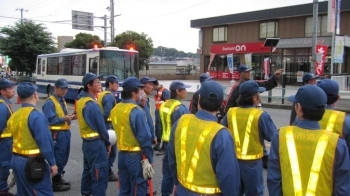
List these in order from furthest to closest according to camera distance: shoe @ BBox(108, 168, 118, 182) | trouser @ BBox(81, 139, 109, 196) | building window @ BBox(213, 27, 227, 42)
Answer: building window @ BBox(213, 27, 227, 42), shoe @ BBox(108, 168, 118, 182), trouser @ BBox(81, 139, 109, 196)

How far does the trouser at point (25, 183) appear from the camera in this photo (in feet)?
13.5

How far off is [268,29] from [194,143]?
3325cm

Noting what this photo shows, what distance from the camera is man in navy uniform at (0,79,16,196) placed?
5.45 meters

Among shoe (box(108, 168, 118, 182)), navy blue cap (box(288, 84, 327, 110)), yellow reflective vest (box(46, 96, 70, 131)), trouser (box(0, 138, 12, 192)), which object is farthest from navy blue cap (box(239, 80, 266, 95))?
trouser (box(0, 138, 12, 192))

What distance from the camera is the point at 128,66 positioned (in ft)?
59.5

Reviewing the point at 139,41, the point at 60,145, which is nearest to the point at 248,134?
the point at 60,145

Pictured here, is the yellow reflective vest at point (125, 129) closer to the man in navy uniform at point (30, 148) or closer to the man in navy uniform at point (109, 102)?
the man in navy uniform at point (30, 148)

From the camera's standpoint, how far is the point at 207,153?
287cm

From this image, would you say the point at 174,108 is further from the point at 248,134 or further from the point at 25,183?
the point at 25,183

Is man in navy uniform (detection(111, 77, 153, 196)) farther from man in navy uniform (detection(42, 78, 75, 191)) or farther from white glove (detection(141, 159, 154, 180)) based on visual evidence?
man in navy uniform (detection(42, 78, 75, 191))

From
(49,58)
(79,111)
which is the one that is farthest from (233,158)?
(49,58)

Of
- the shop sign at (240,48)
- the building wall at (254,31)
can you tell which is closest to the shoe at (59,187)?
the building wall at (254,31)

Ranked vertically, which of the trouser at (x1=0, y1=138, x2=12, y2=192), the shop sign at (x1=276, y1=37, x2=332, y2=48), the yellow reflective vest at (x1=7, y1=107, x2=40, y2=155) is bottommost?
the trouser at (x1=0, y1=138, x2=12, y2=192)

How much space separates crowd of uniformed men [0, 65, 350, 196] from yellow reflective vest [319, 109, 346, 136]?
1cm
